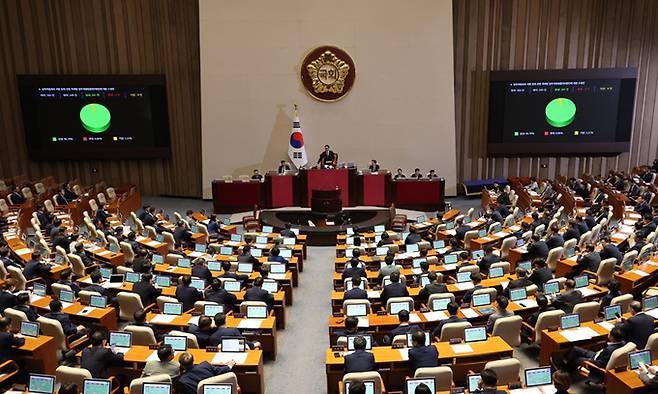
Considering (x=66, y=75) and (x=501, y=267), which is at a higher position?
(x=66, y=75)

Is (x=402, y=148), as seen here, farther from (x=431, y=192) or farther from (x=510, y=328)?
(x=510, y=328)

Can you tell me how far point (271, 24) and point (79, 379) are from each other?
1636 centimetres

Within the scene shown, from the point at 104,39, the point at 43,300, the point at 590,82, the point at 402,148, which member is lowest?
the point at 43,300

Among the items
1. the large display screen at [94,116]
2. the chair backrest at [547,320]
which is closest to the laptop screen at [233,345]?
the chair backrest at [547,320]

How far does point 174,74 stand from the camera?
2097cm

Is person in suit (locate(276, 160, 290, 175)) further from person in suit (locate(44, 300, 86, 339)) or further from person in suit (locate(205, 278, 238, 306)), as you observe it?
person in suit (locate(44, 300, 86, 339))

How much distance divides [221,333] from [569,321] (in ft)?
16.2

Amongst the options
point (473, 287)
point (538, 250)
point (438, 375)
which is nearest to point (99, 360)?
point (438, 375)

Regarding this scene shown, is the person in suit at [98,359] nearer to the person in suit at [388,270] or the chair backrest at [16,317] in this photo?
the chair backrest at [16,317]

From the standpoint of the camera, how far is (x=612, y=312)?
7777 millimetres

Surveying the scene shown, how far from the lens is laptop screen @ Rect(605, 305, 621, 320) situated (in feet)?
25.5

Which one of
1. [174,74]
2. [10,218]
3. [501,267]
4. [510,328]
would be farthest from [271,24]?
[510,328]

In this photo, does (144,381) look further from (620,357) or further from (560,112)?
(560,112)

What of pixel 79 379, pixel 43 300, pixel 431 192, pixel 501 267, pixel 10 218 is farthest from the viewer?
pixel 431 192
